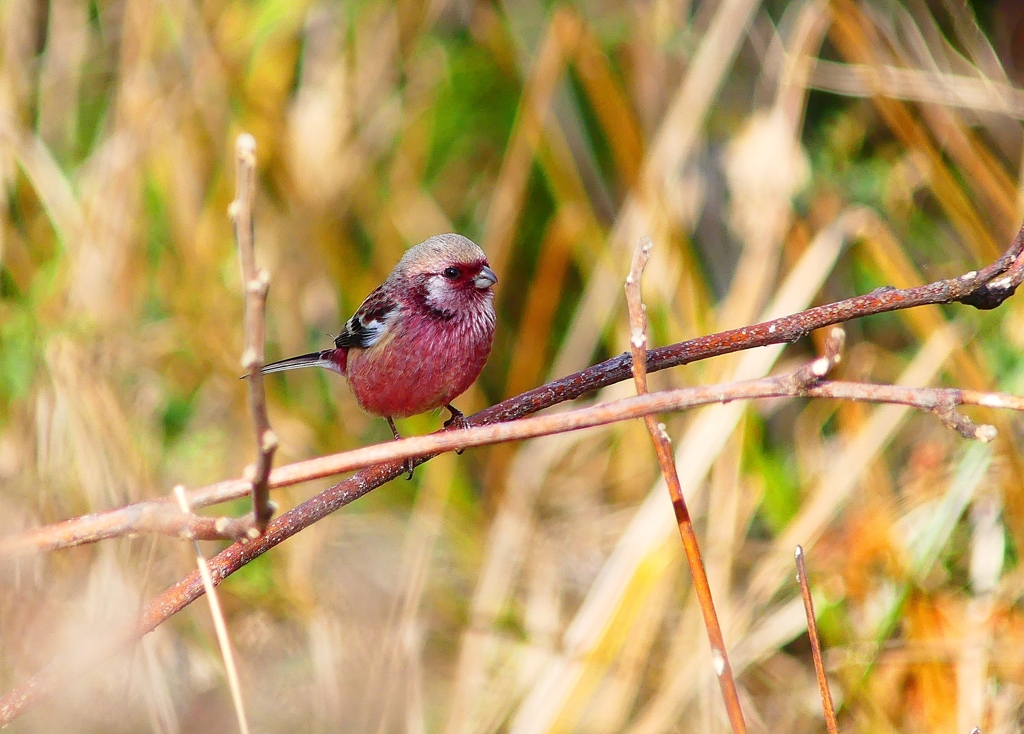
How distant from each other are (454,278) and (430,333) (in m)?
0.24

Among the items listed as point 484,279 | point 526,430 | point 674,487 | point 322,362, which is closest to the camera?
point 526,430

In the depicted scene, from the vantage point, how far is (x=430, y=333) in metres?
3.56

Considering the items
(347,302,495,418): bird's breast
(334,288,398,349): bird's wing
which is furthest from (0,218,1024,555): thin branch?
(334,288,398,349): bird's wing

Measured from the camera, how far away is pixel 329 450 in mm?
5215

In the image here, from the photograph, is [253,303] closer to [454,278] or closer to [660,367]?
[660,367]

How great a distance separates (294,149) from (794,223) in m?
2.90

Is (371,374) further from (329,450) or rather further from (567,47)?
(567,47)

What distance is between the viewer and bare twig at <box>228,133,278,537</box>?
1343mm

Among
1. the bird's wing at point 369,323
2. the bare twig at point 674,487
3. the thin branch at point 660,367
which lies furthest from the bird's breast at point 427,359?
the bare twig at point 674,487

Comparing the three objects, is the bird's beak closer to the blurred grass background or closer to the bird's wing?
the bird's wing

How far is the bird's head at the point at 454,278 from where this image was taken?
11.9 feet

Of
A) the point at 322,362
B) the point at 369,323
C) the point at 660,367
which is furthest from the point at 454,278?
the point at 660,367

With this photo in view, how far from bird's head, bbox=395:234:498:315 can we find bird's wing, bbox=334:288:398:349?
182mm

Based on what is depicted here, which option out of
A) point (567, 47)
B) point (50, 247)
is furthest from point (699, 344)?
point (50, 247)
